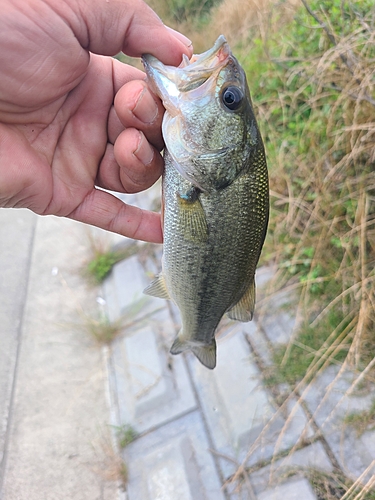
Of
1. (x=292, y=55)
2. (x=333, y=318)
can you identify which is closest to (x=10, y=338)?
(x=333, y=318)

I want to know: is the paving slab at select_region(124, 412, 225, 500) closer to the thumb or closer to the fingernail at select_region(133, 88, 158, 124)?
the fingernail at select_region(133, 88, 158, 124)

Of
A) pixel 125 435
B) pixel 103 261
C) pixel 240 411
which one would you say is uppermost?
pixel 240 411

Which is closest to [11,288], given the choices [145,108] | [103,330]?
[103,330]

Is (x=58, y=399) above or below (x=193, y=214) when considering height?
below

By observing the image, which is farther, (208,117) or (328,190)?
(328,190)

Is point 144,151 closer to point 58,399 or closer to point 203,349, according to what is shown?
point 203,349

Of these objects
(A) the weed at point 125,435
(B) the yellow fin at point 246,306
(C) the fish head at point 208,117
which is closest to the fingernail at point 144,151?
(C) the fish head at point 208,117

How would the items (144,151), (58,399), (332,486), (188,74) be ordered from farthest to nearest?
(58,399) → (332,486) → (144,151) → (188,74)
